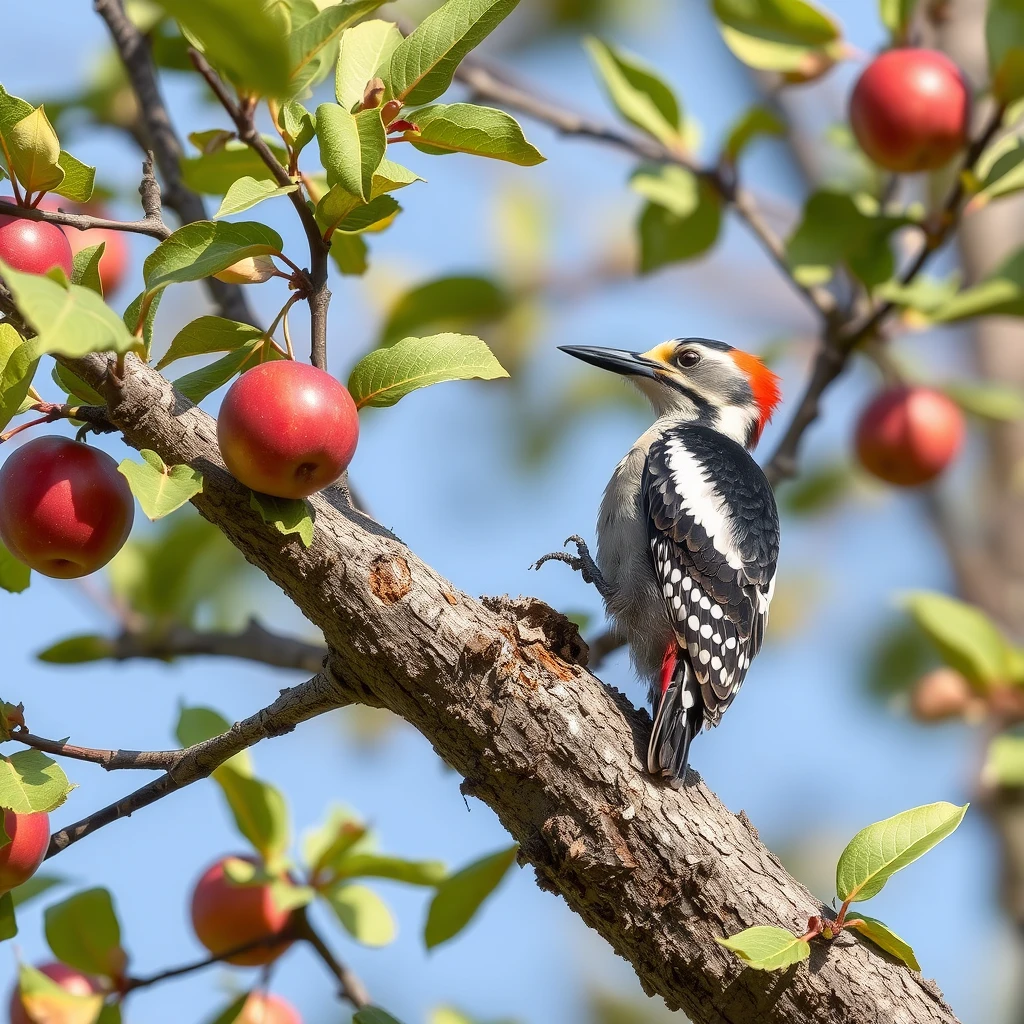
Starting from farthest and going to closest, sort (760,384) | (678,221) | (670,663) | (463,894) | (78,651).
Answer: (760,384) < (678,221) < (78,651) < (670,663) < (463,894)

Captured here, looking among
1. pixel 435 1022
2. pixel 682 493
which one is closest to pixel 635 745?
pixel 435 1022

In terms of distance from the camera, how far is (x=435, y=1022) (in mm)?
3211

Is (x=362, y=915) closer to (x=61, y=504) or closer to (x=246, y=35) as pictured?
(x=61, y=504)

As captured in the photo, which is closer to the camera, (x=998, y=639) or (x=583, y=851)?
(x=583, y=851)

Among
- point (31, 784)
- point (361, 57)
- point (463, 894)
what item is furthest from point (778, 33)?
point (31, 784)

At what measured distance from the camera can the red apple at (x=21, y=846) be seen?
1.99m

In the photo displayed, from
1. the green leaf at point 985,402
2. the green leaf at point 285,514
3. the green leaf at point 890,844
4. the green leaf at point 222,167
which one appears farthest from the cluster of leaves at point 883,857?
the green leaf at point 985,402

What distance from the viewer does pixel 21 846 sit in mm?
2002

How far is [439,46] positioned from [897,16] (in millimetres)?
2528

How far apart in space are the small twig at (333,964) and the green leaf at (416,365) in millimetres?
1546

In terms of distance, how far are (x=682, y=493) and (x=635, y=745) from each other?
151 centimetres

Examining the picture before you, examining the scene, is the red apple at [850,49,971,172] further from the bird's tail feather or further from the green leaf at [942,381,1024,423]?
the bird's tail feather

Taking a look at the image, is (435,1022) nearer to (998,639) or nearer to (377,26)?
(998,639)

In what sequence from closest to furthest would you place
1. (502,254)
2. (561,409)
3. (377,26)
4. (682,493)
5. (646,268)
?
(377,26) → (682,493) → (646,268) → (502,254) → (561,409)
